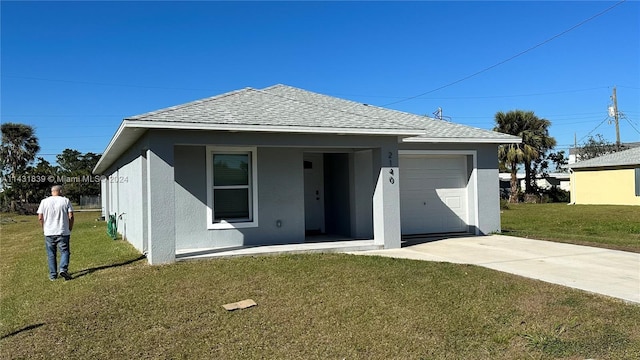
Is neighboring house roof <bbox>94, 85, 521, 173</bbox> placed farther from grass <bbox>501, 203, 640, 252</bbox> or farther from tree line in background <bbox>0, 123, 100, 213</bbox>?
tree line in background <bbox>0, 123, 100, 213</bbox>

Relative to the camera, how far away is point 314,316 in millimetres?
5723

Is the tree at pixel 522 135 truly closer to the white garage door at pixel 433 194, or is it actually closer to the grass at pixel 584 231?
the grass at pixel 584 231

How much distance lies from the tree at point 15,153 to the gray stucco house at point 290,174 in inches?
1263

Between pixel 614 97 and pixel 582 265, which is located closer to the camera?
pixel 582 265

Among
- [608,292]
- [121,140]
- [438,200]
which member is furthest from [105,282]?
[438,200]

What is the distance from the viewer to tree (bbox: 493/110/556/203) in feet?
107

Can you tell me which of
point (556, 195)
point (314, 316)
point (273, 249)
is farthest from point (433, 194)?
point (556, 195)

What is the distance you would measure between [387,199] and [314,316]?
17.1 ft

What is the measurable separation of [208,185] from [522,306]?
7148mm

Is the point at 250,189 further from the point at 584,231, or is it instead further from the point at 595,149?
the point at 595,149

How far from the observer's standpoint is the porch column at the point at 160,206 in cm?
857

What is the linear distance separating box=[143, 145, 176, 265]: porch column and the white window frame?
6.24 ft

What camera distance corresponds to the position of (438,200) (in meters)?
13.6

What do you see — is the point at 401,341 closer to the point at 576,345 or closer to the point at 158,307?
the point at 576,345
